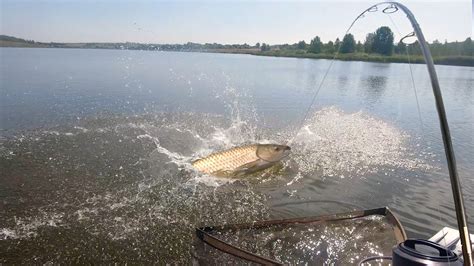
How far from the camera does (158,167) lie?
10742mm

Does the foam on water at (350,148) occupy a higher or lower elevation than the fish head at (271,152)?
lower

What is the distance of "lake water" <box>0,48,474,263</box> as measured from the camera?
7.13 m

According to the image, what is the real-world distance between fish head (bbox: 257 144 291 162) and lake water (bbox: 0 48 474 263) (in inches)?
13.9

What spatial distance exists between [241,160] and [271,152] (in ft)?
3.47

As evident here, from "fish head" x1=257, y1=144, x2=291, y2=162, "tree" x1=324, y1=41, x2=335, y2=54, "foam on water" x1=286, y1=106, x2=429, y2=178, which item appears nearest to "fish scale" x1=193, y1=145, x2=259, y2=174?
"fish head" x1=257, y1=144, x2=291, y2=162

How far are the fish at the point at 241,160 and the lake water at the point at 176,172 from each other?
39 cm

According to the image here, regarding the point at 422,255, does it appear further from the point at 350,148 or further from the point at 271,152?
the point at 350,148

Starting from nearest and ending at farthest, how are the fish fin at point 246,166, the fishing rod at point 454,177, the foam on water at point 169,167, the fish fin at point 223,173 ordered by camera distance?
1. the fishing rod at point 454,177
2. the foam on water at point 169,167
3. the fish fin at point 223,173
4. the fish fin at point 246,166

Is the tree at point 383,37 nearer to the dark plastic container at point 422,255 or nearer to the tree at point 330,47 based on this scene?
the dark plastic container at point 422,255

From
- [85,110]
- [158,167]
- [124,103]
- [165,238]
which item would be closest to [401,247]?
[165,238]

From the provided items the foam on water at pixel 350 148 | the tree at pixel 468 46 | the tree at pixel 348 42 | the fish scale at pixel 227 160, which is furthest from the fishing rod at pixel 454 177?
the tree at pixel 468 46

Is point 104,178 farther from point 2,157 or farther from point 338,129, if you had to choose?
point 338,129

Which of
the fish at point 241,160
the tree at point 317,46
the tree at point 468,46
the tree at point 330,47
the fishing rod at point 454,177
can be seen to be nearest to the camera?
the fishing rod at point 454,177

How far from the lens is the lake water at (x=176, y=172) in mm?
7129
